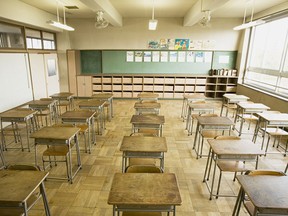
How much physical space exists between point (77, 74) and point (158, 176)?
24.4ft

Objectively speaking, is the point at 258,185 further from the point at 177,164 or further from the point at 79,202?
the point at 79,202

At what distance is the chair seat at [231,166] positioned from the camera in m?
2.52

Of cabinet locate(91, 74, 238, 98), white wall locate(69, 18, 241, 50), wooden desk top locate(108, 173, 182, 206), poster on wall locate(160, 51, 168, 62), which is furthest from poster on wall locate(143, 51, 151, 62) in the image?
wooden desk top locate(108, 173, 182, 206)

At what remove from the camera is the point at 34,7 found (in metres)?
5.82

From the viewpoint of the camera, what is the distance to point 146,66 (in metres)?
8.45

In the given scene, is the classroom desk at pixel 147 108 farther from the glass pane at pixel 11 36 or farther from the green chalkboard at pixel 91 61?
the green chalkboard at pixel 91 61

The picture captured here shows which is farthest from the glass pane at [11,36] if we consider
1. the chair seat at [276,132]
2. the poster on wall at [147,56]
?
the chair seat at [276,132]

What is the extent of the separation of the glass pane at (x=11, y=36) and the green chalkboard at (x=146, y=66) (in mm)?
3279

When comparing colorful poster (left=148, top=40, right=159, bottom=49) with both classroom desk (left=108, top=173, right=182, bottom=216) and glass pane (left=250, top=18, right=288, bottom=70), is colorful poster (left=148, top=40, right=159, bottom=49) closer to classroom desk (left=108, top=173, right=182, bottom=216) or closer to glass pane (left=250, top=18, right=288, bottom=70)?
glass pane (left=250, top=18, right=288, bottom=70)

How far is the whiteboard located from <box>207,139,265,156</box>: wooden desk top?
16.1ft

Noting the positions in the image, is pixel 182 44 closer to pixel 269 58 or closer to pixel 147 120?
pixel 269 58

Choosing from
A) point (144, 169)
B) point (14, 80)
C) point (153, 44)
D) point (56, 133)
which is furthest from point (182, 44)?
point (144, 169)

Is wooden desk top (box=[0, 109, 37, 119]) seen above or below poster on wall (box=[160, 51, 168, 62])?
below

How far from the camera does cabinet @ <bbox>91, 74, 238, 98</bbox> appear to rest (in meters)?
8.17
